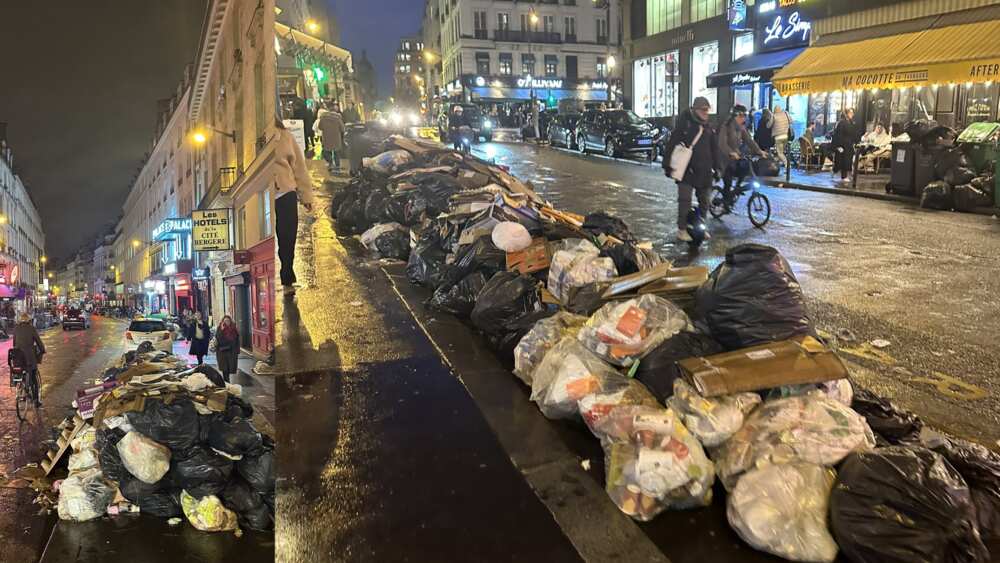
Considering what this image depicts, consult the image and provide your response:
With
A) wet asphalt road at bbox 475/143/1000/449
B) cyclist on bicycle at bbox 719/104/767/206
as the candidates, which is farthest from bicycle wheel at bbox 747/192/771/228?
cyclist on bicycle at bbox 719/104/767/206

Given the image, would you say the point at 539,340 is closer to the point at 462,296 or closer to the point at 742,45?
the point at 462,296

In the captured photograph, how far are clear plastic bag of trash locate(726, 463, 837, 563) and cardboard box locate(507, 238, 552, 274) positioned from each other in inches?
116

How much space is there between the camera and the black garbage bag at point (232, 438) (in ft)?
16.0

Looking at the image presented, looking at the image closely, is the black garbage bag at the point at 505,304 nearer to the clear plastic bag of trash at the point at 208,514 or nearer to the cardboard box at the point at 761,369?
the cardboard box at the point at 761,369

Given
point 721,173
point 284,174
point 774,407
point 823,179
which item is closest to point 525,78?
point 823,179

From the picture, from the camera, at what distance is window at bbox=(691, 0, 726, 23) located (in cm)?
3247

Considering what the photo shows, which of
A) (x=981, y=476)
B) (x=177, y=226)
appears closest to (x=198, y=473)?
(x=981, y=476)

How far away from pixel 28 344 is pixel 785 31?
2515cm

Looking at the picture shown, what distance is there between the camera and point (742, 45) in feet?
99.7

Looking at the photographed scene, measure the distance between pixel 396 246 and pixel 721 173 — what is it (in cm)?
531

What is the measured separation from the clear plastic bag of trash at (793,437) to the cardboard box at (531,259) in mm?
2618

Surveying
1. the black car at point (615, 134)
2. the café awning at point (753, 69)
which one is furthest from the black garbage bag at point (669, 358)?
the café awning at point (753, 69)

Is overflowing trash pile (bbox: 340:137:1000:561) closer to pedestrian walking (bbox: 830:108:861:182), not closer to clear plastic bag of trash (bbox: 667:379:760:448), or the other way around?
clear plastic bag of trash (bbox: 667:379:760:448)

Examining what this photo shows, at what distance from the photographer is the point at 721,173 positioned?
1082cm
